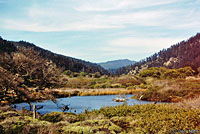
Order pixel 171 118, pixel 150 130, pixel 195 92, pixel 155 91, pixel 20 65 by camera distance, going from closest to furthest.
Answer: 1. pixel 150 130
2. pixel 171 118
3. pixel 20 65
4. pixel 195 92
5. pixel 155 91

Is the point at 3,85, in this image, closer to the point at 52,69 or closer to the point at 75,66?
the point at 52,69

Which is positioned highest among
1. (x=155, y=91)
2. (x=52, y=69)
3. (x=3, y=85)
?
(x=52, y=69)

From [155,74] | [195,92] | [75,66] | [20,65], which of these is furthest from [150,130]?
[75,66]

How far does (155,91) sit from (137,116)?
77.5 feet

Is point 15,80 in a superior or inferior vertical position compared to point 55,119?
superior

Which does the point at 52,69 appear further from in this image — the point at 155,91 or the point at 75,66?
the point at 75,66

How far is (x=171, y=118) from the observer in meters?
9.72

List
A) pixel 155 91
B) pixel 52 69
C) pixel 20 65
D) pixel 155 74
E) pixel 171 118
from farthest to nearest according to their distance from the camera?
1. pixel 155 74
2. pixel 155 91
3. pixel 52 69
4. pixel 20 65
5. pixel 171 118

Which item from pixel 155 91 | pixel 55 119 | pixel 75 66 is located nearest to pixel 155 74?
pixel 155 91

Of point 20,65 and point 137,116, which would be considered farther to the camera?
point 20,65

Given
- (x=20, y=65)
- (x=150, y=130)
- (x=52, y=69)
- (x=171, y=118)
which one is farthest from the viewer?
(x=52, y=69)

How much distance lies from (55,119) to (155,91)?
23.8 meters

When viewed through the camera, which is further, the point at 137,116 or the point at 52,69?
the point at 52,69

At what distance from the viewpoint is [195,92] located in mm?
28812
